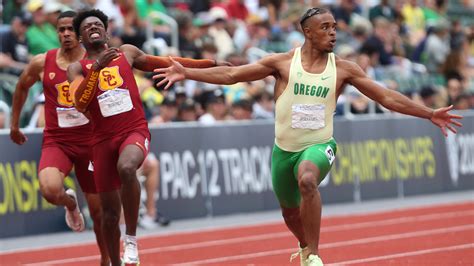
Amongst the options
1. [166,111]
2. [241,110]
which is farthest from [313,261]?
[241,110]

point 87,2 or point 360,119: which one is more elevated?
point 87,2

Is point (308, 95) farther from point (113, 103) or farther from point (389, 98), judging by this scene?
point (113, 103)

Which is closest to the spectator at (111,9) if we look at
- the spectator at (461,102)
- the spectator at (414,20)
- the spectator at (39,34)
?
the spectator at (39,34)

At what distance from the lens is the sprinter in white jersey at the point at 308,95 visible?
9.62 meters

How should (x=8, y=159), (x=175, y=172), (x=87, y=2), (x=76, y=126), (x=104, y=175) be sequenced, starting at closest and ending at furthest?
(x=104, y=175) → (x=76, y=126) → (x=8, y=159) → (x=175, y=172) → (x=87, y=2)

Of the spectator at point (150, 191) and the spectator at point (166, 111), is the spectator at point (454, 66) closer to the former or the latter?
the spectator at point (166, 111)

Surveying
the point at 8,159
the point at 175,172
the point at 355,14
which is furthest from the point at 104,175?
the point at 355,14

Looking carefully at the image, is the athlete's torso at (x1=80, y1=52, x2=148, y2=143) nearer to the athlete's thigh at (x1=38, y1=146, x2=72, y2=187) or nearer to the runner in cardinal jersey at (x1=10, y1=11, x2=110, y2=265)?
the runner in cardinal jersey at (x1=10, y1=11, x2=110, y2=265)

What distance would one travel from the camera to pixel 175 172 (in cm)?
1588

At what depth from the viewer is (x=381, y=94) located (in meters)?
9.67

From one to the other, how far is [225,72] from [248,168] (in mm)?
7328

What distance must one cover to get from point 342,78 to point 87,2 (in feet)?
27.1

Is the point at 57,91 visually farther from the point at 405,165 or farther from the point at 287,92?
the point at 405,165

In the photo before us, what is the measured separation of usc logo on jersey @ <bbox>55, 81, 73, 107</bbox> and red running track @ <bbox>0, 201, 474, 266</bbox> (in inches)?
71.8
